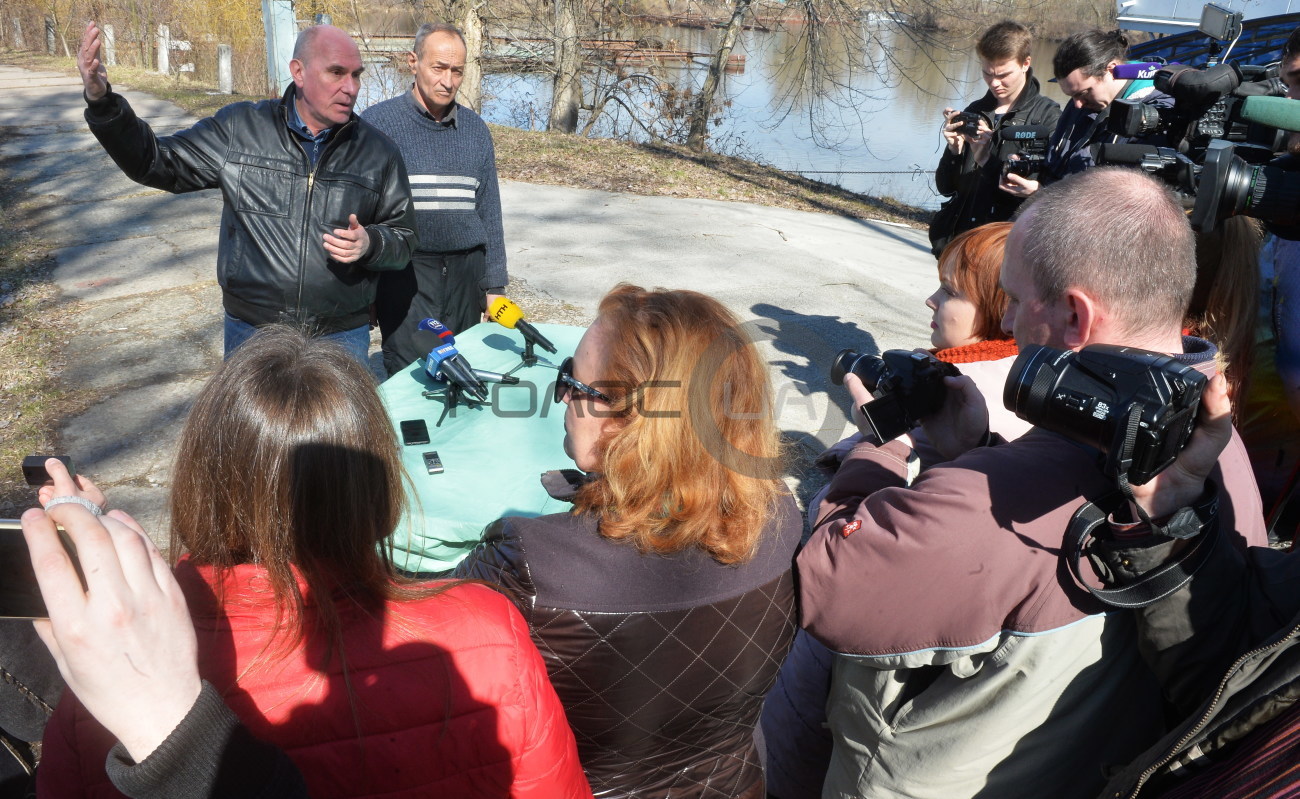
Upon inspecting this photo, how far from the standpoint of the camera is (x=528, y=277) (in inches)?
253

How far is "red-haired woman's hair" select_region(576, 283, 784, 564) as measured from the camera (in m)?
1.44

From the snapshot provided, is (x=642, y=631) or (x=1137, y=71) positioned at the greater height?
(x=1137, y=71)

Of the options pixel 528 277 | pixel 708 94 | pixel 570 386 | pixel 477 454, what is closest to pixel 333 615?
pixel 570 386

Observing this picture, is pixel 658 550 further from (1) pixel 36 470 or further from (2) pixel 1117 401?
(1) pixel 36 470

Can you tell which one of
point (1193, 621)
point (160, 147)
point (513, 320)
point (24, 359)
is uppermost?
point (160, 147)

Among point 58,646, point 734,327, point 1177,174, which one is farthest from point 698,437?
point 1177,174

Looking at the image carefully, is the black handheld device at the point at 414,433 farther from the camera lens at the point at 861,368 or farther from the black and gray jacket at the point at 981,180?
the black and gray jacket at the point at 981,180

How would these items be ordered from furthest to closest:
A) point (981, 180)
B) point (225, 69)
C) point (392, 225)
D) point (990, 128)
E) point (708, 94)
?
point (225, 69)
point (708, 94)
point (990, 128)
point (981, 180)
point (392, 225)

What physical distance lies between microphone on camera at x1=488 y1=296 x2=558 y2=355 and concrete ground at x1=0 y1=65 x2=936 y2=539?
139cm

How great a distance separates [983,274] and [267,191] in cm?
238

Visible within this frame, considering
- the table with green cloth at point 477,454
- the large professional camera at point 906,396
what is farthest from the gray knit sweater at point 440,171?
the large professional camera at point 906,396

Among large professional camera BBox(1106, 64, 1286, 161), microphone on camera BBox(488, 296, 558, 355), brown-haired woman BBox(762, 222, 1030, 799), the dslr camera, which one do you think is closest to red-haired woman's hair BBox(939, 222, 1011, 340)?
brown-haired woman BBox(762, 222, 1030, 799)

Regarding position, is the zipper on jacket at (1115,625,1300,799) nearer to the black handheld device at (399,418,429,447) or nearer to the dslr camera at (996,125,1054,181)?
the black handheld device at (399,418,429,447)

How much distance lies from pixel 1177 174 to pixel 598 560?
80.6 inches
